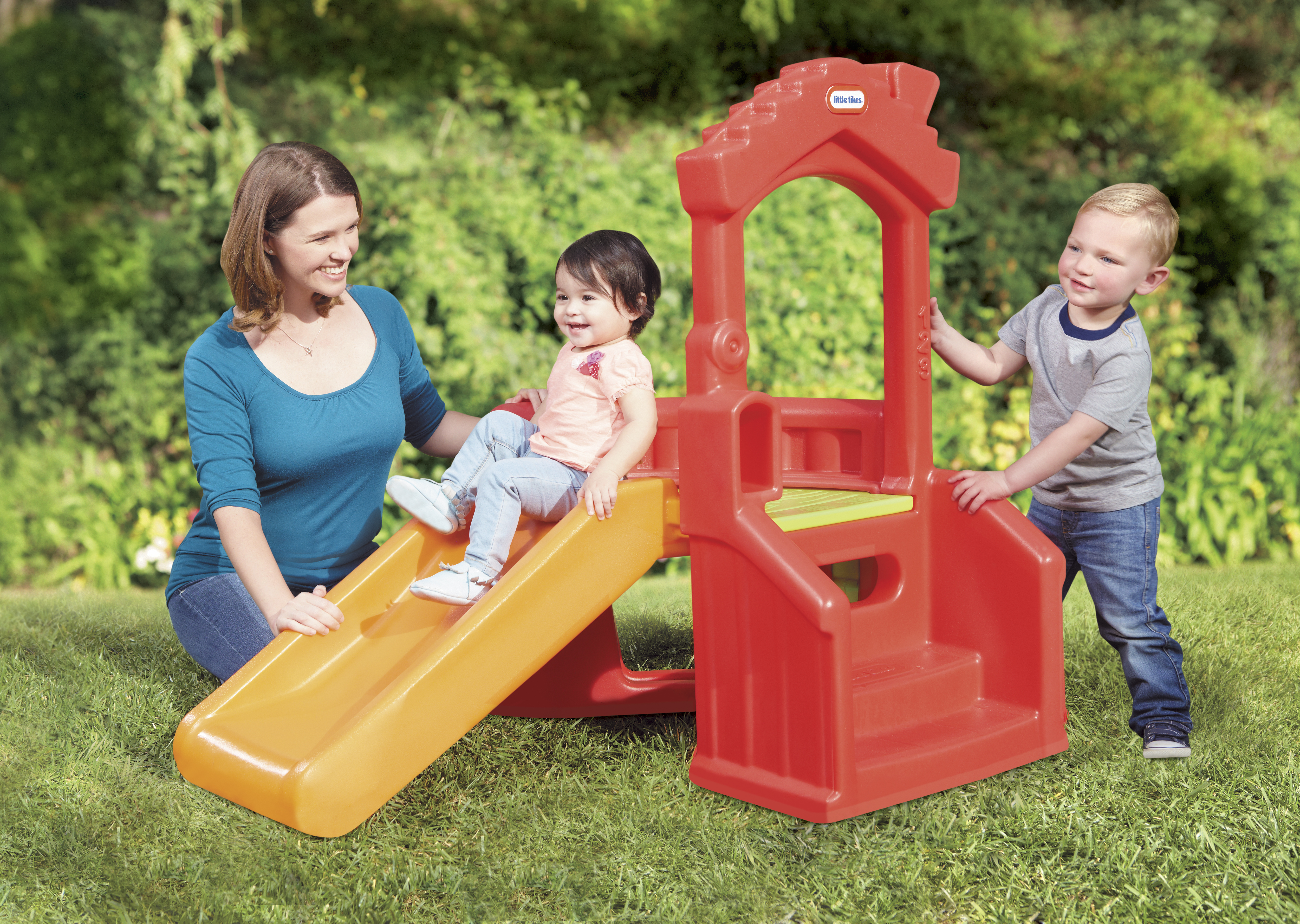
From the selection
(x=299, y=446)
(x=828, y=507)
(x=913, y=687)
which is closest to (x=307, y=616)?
(x=299, y=446)

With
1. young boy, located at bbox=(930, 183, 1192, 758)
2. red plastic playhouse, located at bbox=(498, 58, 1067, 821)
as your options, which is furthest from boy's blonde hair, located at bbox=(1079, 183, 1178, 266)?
red plastic playhouse, located at bbox=(498, 58, 1067, 821)

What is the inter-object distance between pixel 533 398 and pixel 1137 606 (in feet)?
5.57

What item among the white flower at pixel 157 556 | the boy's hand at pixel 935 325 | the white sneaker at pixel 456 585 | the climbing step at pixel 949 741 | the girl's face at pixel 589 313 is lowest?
the white flower at pixel 157 556

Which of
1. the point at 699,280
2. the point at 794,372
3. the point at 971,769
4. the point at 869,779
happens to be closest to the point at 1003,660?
the point at 971,769

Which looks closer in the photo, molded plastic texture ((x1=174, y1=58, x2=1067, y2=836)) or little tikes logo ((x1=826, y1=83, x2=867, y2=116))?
molded plastic texture ((x1=174, y1=58, x2=1067, y2=836))

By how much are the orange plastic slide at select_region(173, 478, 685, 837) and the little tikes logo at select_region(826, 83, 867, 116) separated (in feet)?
3.26

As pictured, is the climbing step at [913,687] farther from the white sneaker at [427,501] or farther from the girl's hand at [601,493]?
the white sneaker at [427,501]

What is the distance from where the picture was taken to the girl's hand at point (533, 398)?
11.2 ft

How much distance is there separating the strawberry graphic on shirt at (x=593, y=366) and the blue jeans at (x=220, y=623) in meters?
1.07

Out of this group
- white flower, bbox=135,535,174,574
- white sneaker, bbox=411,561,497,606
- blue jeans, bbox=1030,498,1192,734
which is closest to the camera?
white sneaker, bbox=411,561,497,606

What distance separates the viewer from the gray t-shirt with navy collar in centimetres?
302

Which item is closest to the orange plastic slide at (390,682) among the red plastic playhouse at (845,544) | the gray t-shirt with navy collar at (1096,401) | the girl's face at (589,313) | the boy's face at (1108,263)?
the red plastic playhouse at (845,544)

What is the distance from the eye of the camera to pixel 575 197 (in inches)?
251

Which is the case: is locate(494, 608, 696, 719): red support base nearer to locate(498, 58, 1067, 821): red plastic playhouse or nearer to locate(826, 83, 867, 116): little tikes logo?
locate(498, 58, 1067, 821): red plastic playhouse
